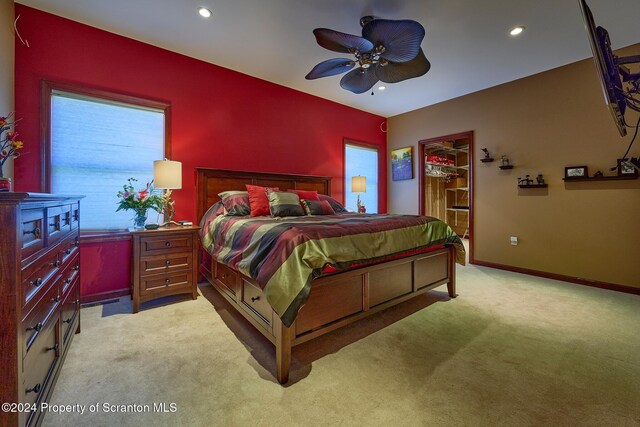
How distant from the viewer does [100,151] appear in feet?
9.27

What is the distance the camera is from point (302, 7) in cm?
246

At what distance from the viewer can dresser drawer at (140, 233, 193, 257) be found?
2529 millimetres

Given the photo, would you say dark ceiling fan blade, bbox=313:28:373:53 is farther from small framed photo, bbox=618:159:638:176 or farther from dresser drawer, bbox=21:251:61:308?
small framed photo, bbox=618:159:638:176

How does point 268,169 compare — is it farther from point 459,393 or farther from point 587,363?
point 587,363

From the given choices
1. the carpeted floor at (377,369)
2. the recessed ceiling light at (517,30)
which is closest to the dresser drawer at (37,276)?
the carpeted floor at (377,369)

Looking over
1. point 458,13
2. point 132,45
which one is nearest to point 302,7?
point 458,13

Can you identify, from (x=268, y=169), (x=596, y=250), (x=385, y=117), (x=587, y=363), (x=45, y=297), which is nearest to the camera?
(x=45, y=297)

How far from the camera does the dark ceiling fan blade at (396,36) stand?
1.89m

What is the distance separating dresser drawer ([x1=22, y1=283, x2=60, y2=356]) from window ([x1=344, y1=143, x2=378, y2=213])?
4330mm

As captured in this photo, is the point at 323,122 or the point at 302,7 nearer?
the point at 302,7

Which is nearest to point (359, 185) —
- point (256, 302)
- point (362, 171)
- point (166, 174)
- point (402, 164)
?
point (362, 171)

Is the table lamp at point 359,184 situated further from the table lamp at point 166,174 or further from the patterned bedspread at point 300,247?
the table lamp at point 166,174

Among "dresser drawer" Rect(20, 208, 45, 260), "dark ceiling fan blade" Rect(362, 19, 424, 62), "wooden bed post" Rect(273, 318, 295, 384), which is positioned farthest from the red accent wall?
"wooden bed post" Rect(273, 318, 295, 384)

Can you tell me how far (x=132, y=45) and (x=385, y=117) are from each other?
4610mm
